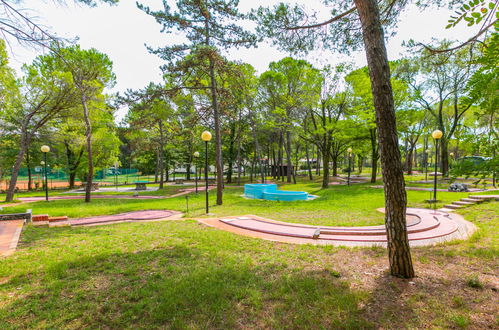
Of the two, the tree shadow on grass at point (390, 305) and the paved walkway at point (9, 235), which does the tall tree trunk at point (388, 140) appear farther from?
the paved walkway at point (9, 235)

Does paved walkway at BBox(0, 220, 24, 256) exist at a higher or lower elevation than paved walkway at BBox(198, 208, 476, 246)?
higher

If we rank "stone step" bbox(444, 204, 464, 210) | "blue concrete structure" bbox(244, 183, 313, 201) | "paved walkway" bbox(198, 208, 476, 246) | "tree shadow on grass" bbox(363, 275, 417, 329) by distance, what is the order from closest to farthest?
1. "tree shadow on grass" bbox(363, 275, 417, 329)
2. "paved walkway" bbox(198, 208, 476, 246)
3. "stone step" bbox(444, 204, 464, 210)
4. "blue concrete structure" bbox(244, 183, 313, 201)

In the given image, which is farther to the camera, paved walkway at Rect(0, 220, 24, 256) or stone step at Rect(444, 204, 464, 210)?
stone step at Rect(444, 204, 464, 210)

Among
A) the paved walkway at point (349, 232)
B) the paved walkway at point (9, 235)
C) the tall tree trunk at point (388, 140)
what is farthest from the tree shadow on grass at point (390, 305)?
the paved walkway at point (9, 235)

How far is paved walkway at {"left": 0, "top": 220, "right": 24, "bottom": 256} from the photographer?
477 centimetres

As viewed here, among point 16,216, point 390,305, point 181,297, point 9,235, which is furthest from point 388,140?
point 16,216

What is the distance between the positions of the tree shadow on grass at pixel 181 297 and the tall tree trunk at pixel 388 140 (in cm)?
108

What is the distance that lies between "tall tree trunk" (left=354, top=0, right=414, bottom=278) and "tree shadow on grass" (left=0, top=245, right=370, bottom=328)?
42.7 inches

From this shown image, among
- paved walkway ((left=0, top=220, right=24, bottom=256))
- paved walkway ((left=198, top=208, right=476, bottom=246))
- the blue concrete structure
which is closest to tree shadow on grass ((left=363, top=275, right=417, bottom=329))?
paved walkway ((left=198, top=208, right=476, bottom=246))

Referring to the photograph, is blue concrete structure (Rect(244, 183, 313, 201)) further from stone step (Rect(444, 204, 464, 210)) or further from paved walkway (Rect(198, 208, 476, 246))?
stone step (Rect(444, 204, 464, 210))

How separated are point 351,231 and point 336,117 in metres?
16.2

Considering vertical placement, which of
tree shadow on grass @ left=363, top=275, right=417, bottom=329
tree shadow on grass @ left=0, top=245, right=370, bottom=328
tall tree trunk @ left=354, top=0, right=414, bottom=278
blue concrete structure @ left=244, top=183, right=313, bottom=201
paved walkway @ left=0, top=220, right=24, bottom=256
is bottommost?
blue concrete structure @ left=244, top=183, right=313, bottom=201

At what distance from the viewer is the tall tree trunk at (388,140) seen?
133 inches

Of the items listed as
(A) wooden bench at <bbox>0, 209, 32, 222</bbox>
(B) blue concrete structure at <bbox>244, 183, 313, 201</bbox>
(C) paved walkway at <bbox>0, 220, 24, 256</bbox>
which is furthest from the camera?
(B) blue concrete structure at <bbox>244, 183, 313, 201</bbox>
